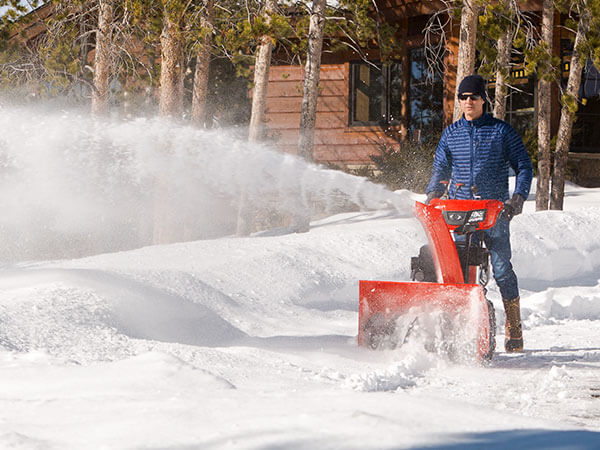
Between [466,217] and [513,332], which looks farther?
[513,332]

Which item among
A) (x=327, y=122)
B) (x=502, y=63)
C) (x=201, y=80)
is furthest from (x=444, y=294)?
(x=327, y=122)

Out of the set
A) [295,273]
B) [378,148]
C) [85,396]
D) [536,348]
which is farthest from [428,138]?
[85,396]

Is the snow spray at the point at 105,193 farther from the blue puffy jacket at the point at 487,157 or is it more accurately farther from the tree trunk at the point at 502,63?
the blue puffy jacket at the point at 487,157

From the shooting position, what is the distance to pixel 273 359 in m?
5.00

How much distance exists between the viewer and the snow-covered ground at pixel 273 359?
108 inches

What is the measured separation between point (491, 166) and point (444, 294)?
3.33 ft

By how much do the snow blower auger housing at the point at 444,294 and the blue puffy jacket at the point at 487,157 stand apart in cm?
29

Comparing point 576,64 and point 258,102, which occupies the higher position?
point 576,64

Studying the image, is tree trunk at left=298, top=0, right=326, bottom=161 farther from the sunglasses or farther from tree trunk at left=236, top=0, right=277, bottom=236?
the sunglasses

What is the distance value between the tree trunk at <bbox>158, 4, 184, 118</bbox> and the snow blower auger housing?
712cm

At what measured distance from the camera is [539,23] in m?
17.7

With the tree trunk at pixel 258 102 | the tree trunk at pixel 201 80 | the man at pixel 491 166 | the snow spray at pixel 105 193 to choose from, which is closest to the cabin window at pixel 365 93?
the snow spray at pixel 105 193

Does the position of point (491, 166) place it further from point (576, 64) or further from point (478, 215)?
point (576, 64)

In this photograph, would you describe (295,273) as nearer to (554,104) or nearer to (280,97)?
(554,104)
